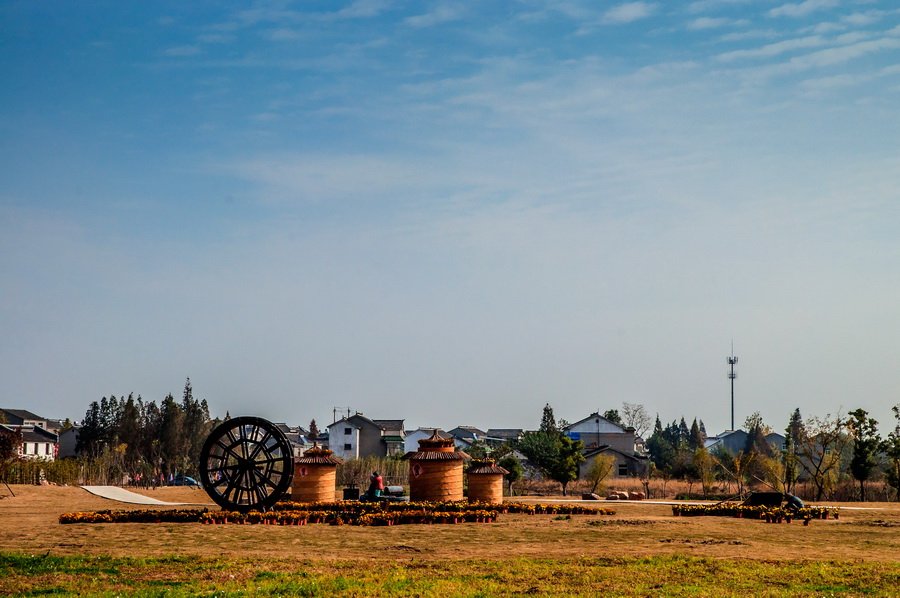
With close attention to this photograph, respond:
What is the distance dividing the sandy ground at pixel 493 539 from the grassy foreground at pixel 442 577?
149 centimetres

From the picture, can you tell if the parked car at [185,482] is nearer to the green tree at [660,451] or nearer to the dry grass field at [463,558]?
the dry grass field at [463,558]

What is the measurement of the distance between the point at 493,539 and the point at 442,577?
763cm

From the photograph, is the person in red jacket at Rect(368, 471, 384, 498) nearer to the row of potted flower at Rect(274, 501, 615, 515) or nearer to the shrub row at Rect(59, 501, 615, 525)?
the row of potted flower at Rect(274, 501, 615, 515)

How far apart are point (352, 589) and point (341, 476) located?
4879cm

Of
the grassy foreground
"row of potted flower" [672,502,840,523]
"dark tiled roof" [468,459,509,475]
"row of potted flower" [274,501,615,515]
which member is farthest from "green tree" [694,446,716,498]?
the grassy foreground

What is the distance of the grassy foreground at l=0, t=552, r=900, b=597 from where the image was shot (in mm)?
16094

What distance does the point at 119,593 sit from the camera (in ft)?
51.9

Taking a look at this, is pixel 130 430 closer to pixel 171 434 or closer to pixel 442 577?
pixel 171 434

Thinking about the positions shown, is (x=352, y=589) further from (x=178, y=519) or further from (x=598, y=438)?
(x=598, y=438)

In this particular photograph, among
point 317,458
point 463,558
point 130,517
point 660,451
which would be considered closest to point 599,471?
point 317,458

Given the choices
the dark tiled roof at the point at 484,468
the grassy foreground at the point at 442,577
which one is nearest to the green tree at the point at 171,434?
the dark tiled roof at the point at 484,468

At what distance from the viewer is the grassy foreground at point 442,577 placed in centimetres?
1609

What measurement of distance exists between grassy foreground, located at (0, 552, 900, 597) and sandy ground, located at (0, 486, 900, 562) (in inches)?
58.7

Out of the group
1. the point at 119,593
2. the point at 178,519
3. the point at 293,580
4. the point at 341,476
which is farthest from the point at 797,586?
the point at 341,476
